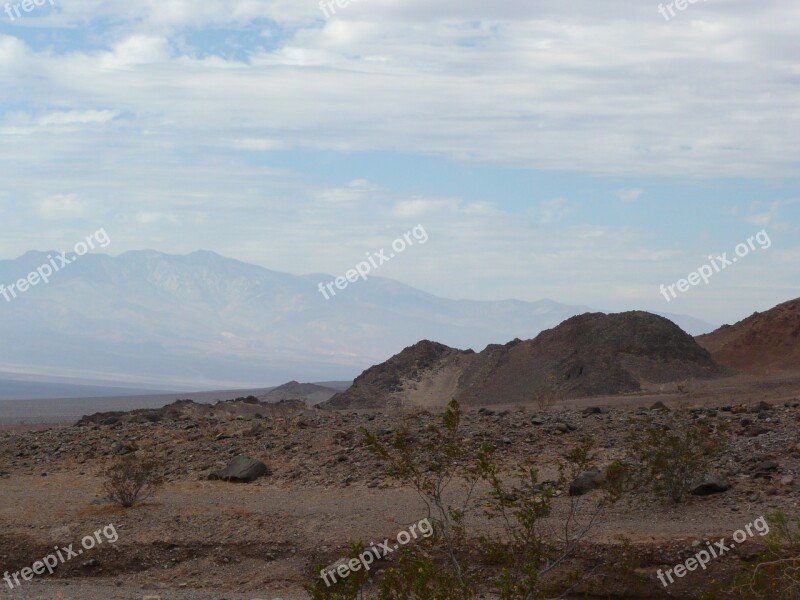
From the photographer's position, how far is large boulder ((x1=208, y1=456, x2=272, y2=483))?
17.6 meters

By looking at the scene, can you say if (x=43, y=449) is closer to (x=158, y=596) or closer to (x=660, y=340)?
(x=158, y=596)

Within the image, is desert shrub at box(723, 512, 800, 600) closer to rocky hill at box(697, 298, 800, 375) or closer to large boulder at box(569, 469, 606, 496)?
large boulder at box(569, 469, 606, 496)

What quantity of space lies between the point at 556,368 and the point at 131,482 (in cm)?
2797

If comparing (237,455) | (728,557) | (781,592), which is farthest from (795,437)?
(237,455)

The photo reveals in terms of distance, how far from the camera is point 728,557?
38.8ft

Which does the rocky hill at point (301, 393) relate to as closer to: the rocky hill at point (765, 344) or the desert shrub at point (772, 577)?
the rocky hill at point (765, 344)

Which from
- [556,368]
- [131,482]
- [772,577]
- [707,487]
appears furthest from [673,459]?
[556,368]

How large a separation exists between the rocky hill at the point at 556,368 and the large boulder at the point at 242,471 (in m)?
19.9

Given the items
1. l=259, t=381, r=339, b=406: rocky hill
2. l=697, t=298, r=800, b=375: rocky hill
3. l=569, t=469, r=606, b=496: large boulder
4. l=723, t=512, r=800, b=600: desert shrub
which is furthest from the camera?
l=259, t=381, r=339, b=406: rocky hill

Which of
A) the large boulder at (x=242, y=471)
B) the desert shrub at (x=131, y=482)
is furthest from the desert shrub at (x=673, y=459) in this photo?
the desert shrub at (x=131, y=482)

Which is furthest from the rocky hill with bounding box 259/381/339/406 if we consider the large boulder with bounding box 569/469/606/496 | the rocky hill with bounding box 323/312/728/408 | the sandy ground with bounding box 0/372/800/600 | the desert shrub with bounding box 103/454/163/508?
the large boulder with bounding box 569/469/606/496

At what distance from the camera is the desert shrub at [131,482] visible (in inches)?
615

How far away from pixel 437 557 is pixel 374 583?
811 millimetres

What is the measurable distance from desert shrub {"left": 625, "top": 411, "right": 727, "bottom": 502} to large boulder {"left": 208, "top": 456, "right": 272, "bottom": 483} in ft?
20.2
